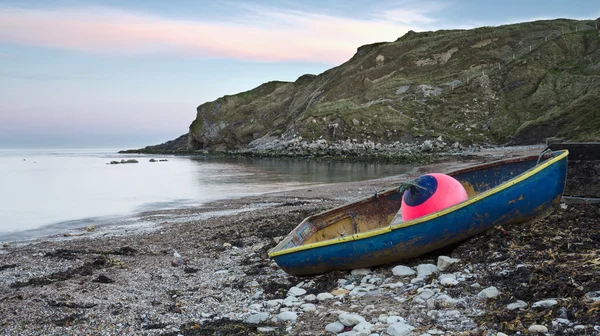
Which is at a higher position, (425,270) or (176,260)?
(425,270)

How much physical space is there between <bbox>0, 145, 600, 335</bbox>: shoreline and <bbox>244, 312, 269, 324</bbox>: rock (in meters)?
0.02

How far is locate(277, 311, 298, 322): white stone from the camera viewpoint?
627 cm

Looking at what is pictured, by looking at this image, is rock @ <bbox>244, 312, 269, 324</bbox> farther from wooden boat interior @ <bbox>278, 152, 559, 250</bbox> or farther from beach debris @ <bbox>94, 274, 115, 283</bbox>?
wooden boat interior @ <bbox>278, 152, 559, 250</bbox>

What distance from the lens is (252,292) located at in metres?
7.83

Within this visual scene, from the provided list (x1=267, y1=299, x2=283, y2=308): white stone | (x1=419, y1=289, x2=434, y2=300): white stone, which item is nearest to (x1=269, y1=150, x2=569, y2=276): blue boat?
(x1=267, y1=299, x2=283, y2=308): white stone

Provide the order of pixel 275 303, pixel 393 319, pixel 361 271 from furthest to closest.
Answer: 1. pixel 361 271
2. pixel 275 303
3. pixel 393 319

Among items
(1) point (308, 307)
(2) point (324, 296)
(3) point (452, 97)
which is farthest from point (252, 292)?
(3) point (452, 97)

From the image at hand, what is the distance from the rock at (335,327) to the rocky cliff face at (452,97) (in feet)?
119

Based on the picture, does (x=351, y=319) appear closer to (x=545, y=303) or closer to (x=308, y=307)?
(x=308, y=307)

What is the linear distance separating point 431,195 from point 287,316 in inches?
142

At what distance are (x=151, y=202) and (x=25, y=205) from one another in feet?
22.1

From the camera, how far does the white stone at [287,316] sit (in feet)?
20.6

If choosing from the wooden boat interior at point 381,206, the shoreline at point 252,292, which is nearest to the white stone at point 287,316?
the shoreline at point 252,292

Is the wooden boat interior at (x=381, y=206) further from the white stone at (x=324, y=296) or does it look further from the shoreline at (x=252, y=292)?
the white stone at (x=324, y=296)
